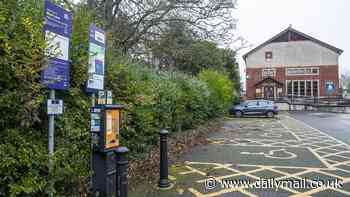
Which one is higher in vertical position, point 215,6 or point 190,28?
point 215,6

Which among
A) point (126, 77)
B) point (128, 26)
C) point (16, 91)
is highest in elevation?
point (128, 26)

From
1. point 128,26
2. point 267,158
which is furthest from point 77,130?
point 128,26

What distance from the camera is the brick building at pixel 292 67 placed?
38688 millimetres

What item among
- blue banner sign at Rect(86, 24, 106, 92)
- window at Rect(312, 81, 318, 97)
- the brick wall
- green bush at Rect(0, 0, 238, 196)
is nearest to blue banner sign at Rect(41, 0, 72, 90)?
green bush at Rect(0, 0, 238, 196)

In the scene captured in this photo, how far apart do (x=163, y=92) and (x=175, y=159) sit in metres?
1.79

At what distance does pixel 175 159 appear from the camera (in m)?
6.82

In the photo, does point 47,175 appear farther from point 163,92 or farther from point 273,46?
point 273,46

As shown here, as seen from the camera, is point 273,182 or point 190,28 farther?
point 190,28

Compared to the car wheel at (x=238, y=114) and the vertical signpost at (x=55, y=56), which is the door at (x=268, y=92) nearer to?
the car wheel at (x=238, y=114)

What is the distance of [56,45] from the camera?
126 inches

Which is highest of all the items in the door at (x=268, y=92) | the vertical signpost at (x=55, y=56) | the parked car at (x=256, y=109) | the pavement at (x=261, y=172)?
the door at (x=268, y=92)

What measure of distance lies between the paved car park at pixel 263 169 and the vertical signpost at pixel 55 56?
8.16 ft

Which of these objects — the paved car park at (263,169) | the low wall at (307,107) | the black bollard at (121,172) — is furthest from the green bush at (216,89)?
the low wall at (307,107)

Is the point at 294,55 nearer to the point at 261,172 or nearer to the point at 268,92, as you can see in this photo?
the point at 268,92
